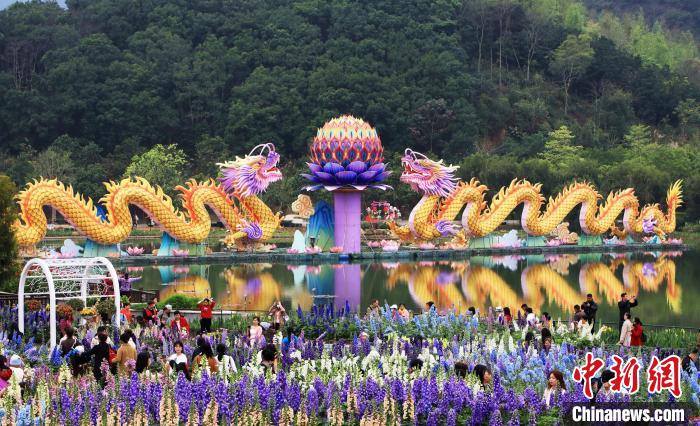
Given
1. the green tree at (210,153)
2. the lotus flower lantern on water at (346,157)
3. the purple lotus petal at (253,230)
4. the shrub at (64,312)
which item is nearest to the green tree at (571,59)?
the green tree at (210,153)

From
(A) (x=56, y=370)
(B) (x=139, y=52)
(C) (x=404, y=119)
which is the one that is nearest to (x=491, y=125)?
(C) (x=404, y=119)

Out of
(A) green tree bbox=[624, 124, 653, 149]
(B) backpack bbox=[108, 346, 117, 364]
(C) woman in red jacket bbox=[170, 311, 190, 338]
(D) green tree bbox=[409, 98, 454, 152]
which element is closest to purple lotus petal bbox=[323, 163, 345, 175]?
(C) woman in red jacket bbox=[170, 311, 190, 338]

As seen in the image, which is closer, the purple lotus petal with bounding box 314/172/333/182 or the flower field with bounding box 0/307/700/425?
the flower field with bounding box 0/307/700/425

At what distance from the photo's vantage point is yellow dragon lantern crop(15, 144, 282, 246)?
1507 inches

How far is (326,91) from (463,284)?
130 feet

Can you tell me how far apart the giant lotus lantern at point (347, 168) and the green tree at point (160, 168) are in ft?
61.3

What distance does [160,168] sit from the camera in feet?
207

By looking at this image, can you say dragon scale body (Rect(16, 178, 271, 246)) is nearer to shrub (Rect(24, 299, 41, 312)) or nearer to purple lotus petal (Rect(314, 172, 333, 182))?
purple lotus petal (Rect(314, 172, 333, 182))

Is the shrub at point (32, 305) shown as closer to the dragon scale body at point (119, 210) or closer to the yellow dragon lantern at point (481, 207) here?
the dragon scale body at point (119, 210)

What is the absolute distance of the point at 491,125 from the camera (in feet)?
265

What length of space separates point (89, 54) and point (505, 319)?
5881 centimetres

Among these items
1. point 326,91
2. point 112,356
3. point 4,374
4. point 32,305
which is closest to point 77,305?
point 32,305

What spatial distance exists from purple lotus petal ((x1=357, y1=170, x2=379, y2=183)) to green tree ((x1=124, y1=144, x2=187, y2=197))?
19.4 metres

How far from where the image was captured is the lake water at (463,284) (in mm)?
28984
